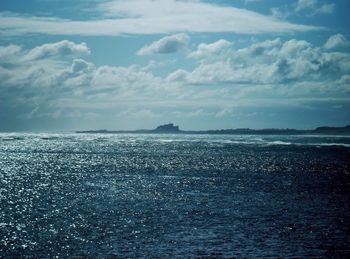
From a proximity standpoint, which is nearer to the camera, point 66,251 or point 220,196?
point 66,251

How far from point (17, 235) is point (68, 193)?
2744cm

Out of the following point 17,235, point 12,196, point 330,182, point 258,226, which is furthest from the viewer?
point 330,182

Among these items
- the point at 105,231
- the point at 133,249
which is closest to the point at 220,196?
the point at 105,231

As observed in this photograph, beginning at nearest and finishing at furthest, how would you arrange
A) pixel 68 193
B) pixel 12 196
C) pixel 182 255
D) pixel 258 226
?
pixel 182 255 < pixel 258 226 < pixel 12 196 < pixel 68 193

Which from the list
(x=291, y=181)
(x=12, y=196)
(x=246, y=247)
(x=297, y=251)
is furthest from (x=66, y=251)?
(x=291, y=181)

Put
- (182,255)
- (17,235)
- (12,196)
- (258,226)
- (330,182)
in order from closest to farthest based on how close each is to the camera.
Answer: (182,255)
(17,235)
(258,226)
(12,196)
(330,182)

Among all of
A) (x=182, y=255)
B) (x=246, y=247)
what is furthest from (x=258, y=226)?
(x=182, y=255)

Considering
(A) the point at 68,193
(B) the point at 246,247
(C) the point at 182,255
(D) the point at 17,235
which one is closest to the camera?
(C) the point at 182,255

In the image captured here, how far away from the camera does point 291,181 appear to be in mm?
79750

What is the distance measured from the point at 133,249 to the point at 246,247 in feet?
27.6

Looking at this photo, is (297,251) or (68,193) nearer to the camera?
(297,251)

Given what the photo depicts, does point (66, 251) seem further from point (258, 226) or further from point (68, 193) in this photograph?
point (68, 193)

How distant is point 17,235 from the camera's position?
37.2m

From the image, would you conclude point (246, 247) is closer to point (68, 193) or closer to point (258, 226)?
point (258, 226)
